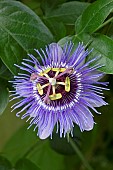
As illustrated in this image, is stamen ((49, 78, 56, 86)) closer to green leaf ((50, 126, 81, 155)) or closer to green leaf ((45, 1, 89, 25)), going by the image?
green leaf ((45, 1, 89, 25))

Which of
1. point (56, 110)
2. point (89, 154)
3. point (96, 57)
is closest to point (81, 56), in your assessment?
point (96, 57)

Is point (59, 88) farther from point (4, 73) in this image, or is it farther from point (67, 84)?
point (4, 73)

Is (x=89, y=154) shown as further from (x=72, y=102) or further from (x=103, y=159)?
(x=72, y=102)

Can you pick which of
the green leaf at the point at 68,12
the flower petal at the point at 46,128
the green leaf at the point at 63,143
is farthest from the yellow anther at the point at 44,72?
the green leaf at the point at 63,143

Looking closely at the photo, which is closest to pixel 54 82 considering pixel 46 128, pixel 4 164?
pixel 46 128

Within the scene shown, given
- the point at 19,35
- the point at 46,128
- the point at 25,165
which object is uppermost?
the point at 19,35

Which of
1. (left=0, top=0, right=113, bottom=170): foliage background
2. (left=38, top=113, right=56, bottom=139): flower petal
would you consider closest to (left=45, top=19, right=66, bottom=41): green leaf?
(left=0, top=0, right=113, bottom=170): foliage background

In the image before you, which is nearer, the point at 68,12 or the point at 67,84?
the point at 67,84
